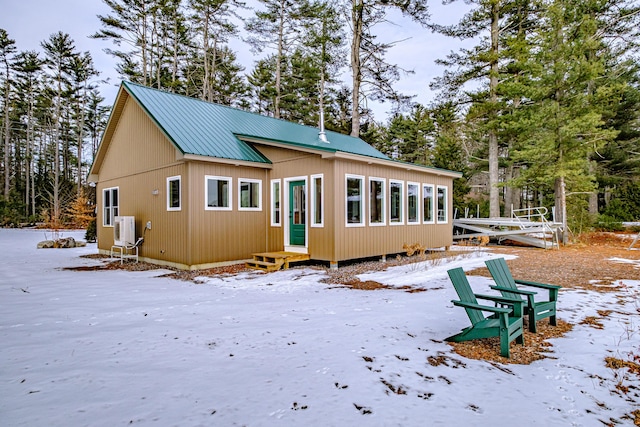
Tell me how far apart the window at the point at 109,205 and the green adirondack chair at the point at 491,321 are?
40.1ft

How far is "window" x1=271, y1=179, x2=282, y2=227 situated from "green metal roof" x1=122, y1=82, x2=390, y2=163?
0.71 metres

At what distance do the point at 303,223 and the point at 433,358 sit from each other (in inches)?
258

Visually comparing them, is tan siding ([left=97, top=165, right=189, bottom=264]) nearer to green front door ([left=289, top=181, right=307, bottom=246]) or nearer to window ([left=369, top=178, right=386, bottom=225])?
green front door ([left=289, top=181, right=307, bottom=246])

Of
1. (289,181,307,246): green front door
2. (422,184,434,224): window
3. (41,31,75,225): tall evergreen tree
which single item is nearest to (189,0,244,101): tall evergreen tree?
(41,31,75,225): tall evergreen tree

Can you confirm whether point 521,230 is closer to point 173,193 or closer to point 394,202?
point 394,202

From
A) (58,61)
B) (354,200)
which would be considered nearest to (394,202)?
(354,200)

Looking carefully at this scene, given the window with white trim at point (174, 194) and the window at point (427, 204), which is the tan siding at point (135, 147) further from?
the window at point (427, 204)

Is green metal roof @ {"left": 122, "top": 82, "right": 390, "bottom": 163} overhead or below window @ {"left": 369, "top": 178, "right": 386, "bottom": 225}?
overhead

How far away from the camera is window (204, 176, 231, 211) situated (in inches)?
356

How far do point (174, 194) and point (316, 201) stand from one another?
3.73 meters

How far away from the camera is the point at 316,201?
9.19 m

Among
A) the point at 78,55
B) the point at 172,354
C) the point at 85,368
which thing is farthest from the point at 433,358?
the point at 78,55

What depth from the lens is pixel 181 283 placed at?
745cm

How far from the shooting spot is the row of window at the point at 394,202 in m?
9.35
